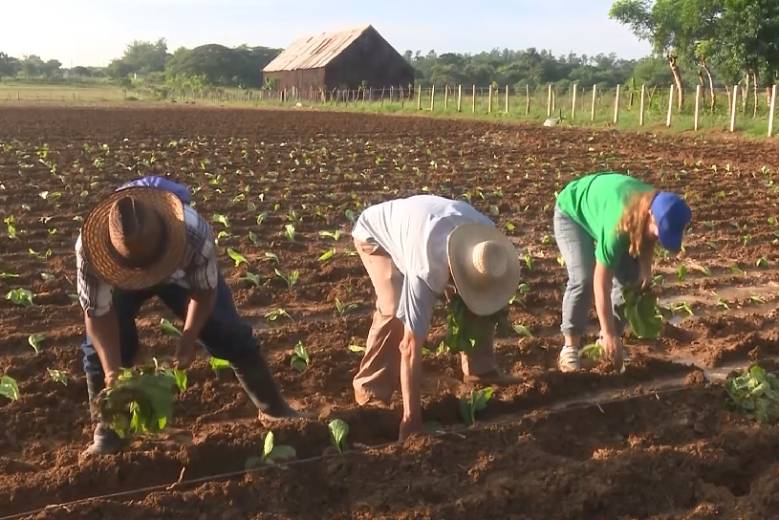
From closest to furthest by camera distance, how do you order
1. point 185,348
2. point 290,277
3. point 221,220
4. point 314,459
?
1. point 185,348
2. point 314,459
3. point 290,277
4. point 221,220

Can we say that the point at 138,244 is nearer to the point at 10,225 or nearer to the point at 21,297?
the point at 21,297

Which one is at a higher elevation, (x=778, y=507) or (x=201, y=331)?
(x=201, y=331)

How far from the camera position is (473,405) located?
14.8ft

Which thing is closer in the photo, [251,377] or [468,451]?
[468,451]

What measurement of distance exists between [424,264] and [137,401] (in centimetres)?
142

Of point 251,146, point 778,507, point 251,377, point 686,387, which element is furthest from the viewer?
point 251,146

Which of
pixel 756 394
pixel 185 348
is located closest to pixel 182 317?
pixel 185 348

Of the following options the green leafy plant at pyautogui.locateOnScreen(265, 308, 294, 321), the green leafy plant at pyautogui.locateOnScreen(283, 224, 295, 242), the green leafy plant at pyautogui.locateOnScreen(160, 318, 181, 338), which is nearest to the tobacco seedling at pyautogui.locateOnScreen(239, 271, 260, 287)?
the green leafy plant at pyautogui.locateOnScreen(265, 308, 294, 321)

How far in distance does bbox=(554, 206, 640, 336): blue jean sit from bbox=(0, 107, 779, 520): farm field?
1.24 ft

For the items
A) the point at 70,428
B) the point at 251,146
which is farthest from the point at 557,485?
the point at 251,146

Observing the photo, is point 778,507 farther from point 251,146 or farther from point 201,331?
point 251,146

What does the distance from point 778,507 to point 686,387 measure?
130cm

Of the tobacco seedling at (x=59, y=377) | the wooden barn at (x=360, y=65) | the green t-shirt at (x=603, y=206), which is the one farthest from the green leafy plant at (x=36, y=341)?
the wooden barn at (x=360, y=65)

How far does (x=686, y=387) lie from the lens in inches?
190
